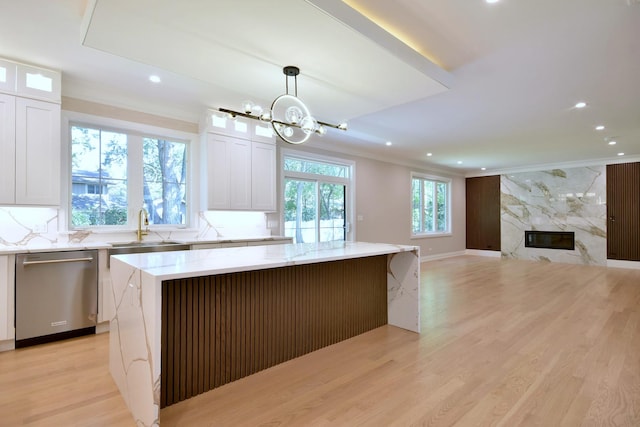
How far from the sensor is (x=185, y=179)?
4.37 meters

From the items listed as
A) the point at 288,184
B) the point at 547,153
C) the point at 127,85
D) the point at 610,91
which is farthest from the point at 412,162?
the point at 127,85

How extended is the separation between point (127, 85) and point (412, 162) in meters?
6.27

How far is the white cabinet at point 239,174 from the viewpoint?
4176mm

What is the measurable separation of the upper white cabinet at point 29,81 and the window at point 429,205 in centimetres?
699

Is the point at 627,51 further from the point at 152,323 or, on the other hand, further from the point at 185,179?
the point at 185,179

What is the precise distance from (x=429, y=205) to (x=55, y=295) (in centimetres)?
806

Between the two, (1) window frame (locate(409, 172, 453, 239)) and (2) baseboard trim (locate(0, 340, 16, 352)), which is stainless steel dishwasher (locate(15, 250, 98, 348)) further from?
(1) window frame (locate(409, 172, 453, 239))

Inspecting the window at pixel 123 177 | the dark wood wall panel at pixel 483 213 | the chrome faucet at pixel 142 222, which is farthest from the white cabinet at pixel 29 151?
the dark wood wall panel at pixel 483 213

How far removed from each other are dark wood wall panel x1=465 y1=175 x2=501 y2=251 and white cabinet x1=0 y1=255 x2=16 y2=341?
9.96 m

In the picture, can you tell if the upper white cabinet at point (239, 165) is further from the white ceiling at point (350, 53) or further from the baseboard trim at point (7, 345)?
the baseboard trim at point (7, 345)

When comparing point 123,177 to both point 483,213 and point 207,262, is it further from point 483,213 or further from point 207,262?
point 483,213

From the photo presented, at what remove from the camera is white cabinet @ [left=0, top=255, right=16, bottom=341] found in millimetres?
2785

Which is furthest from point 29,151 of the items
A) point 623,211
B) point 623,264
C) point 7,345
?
point 623,264

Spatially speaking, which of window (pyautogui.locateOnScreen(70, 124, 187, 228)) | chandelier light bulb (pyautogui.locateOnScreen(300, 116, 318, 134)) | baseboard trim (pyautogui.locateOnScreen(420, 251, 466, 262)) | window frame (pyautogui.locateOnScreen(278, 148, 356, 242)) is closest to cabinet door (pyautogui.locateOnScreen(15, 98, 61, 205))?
window (pyautogui.locateOnScreen(70, 124, 187, 228))
